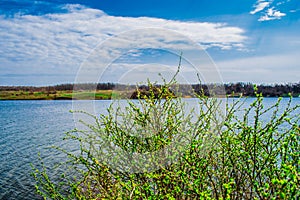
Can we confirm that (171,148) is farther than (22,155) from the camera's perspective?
No

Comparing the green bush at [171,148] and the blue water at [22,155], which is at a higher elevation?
the green bush at [171,148]

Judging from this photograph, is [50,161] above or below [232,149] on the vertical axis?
below

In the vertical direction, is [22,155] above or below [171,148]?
below

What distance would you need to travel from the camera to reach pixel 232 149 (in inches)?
139

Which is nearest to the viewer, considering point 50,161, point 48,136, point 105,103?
point 105,103

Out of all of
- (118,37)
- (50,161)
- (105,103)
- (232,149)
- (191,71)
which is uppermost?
(118,37)

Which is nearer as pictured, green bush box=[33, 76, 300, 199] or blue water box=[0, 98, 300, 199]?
green bush box=[33, 76, 300, 199]

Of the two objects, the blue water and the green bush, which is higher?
the green bush

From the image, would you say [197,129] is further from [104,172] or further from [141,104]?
[104,172]

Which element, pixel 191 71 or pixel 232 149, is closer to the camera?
pixel 232 149

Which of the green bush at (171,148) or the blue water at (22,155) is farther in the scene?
the blue water at (22,155)

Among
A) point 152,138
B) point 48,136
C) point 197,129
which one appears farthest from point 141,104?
point 48,136

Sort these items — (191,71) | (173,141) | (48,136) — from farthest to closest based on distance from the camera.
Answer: (48,136), (191,71), (173,141)

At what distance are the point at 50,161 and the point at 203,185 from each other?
1231cm
